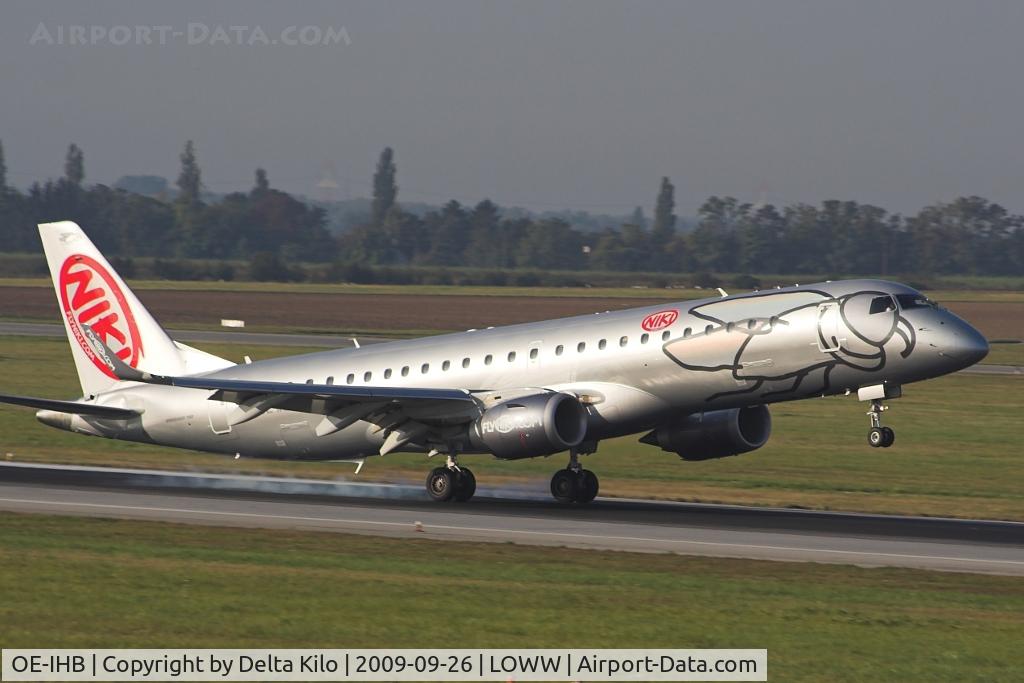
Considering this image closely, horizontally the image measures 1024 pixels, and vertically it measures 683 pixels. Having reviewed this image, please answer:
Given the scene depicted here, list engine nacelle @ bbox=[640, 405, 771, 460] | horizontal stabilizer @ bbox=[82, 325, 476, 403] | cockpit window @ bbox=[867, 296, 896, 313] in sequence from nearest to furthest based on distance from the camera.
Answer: cockpit window @ bbox=[867, 296, 896, 313], horizontal stabilizer @ bbox=[82, 325, 476, 403], engine nacelle @ bbox=[640, 405, 771, 460]

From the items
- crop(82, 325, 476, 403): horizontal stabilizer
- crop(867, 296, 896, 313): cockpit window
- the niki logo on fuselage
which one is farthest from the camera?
crop(82, 325, 476, 403): horizontal stabilizer

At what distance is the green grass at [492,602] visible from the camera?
19016 millimetres

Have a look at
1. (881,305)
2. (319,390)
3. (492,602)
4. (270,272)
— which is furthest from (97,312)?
(270,272)

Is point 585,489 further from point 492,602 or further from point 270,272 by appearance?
point 270,272

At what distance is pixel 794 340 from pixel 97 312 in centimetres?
1840

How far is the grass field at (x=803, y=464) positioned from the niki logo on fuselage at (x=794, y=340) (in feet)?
15.6

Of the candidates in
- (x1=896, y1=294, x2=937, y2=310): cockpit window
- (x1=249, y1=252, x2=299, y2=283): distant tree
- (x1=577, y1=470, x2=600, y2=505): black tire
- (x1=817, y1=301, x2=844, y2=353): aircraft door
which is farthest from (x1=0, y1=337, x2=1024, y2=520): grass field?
(x1=249, y1=252, x2=299, y2=283): distant tree

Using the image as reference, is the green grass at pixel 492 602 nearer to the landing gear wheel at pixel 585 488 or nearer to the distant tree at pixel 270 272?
the landing gear wheel at pixel 585 488

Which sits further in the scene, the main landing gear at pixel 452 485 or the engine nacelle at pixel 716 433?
the engine nacelle at pixel 716 433

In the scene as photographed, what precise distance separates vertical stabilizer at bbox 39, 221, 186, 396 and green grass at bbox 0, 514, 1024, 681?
40.7ft

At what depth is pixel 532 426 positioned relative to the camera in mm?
32719

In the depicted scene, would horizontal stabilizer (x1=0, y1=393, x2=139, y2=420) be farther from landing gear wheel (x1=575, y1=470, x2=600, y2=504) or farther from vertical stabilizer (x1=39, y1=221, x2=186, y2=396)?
landing gear wheel (x1=575, y1=470, x2=600, y2=504)

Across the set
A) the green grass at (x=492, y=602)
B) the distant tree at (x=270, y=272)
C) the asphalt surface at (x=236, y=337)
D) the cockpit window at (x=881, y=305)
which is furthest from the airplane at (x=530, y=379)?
the distant tree at (x=270, y=272)

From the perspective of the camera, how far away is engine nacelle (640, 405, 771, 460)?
3584 cm
